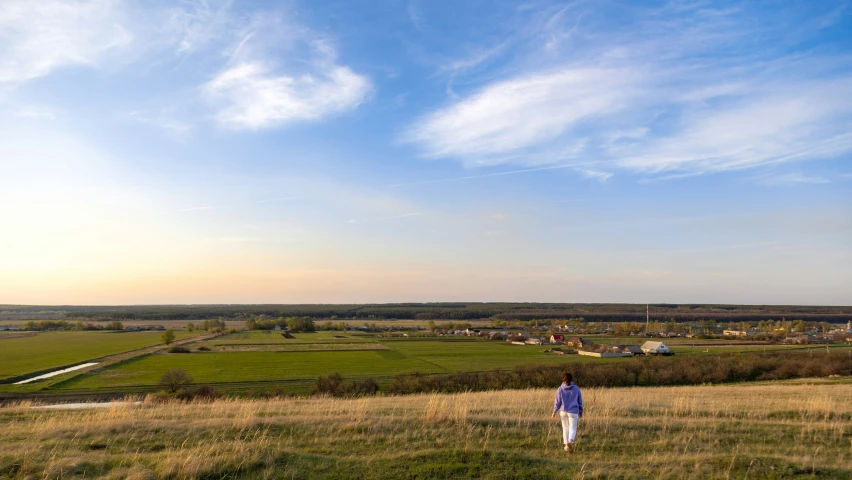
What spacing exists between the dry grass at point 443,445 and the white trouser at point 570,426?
27 cm

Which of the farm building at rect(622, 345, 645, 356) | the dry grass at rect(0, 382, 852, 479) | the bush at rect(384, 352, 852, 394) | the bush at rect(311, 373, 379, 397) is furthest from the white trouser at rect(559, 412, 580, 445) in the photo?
the farm building at rect(622, 345, 645, 356)

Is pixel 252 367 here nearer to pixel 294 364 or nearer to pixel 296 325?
pixel 294 364

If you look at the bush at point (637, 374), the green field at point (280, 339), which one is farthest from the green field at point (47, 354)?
the bush at point (637, 374)

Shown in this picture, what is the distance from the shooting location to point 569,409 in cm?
1033

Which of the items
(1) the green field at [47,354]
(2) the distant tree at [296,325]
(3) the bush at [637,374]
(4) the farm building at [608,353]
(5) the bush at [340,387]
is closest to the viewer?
(5) the bush at [340,387]

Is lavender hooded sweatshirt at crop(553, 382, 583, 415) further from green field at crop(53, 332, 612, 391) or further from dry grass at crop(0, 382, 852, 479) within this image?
green field at crop(53, 332, 612, 391)

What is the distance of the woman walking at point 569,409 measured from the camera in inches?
404

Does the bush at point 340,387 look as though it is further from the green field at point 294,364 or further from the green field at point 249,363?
the green field at point 294,364

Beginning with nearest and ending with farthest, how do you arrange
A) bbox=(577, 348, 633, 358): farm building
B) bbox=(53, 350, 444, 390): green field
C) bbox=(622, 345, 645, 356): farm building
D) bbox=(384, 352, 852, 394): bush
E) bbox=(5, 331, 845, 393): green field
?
bbox=(384, 352, 852, 394): bush, bbox=(5, 331, 845, 393): green field, bbox=(53, 350, 444, 390): green field, bbox=(577, 348, 633, 358): farm building, bbox=(622, 345, 645, 356): farm building

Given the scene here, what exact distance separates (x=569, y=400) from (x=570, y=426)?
0.49m

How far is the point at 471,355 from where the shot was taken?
83.6 m

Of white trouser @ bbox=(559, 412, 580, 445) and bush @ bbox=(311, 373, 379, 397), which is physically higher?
white trouser @ bbox=(559, 412, 580, 445)

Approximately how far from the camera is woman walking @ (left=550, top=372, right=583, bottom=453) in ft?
33.7

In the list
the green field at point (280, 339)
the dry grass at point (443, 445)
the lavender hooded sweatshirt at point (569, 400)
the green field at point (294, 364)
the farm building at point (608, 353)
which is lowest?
the green field at point (280, 339)
